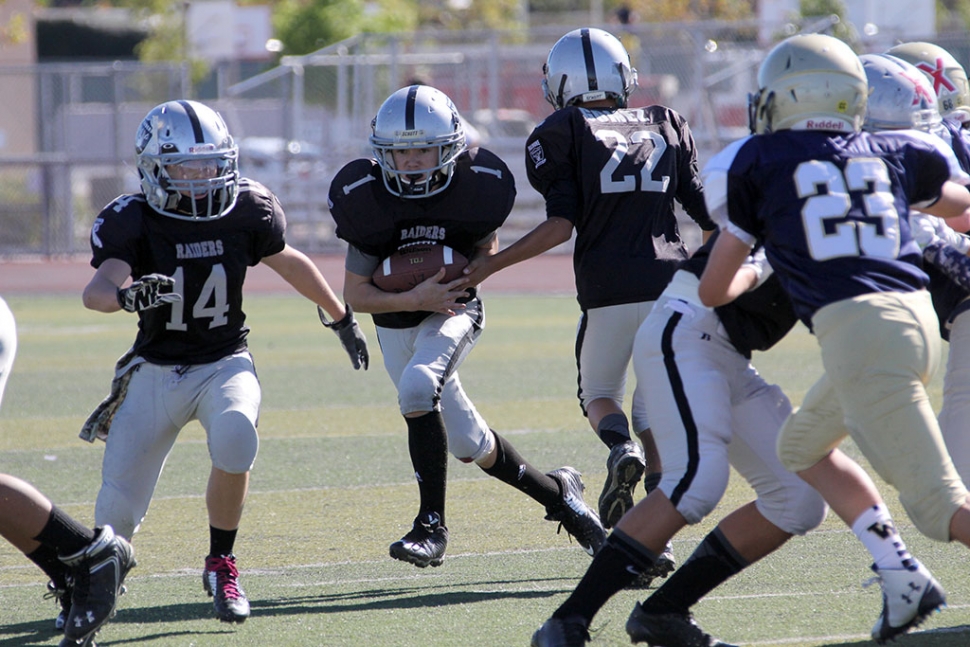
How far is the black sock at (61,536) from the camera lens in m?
3.63

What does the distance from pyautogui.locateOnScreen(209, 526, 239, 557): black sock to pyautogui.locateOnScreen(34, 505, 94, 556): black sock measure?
1.74ft

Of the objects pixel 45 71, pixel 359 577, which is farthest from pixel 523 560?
pixel 45 71

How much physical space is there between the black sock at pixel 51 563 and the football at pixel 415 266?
152 cm

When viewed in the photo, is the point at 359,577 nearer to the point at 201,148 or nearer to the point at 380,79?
the point at 201,148

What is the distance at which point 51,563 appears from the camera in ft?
12.3

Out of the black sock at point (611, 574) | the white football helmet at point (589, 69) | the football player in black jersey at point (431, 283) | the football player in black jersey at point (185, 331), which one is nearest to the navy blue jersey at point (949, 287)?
the white football helmet at point (589, 69)

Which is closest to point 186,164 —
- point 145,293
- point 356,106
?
point 145,293

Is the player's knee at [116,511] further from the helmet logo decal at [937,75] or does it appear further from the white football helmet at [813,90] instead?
the helmet logo decal at [937,75]

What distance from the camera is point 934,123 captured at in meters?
4.14

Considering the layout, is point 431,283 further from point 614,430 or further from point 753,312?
point 753,312

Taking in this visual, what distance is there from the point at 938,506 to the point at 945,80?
2.10 metres

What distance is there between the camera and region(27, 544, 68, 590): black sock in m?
3.71

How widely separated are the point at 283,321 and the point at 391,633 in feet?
29.7

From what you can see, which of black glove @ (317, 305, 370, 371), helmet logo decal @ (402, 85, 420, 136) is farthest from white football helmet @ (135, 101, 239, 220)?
black glove @ (317, 305, 370, 371)
